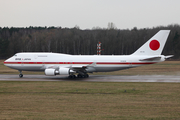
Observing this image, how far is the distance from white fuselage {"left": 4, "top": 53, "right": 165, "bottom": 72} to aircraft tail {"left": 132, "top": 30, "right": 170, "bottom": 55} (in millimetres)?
1154

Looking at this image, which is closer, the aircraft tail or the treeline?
the aircraft tail

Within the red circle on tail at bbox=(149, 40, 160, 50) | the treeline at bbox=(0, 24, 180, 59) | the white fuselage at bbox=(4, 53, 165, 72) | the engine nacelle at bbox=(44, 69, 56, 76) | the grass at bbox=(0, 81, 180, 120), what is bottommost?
the grass at bbox=(0, 81, 180, 120)

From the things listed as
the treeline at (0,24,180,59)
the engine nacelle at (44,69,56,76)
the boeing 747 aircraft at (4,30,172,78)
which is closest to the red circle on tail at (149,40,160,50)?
the boeing 747 aircraft at (4,30,172,78)

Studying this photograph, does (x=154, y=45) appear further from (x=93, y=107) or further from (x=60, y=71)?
(x=93, y=107)

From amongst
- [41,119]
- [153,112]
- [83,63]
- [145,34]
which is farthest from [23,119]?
[145,34]

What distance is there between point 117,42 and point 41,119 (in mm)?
90397

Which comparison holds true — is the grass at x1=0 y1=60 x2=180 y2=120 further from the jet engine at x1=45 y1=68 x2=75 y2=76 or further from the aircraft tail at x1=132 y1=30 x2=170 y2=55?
the aircraft tail at x1=132 y1=30 x2=170 y2=55

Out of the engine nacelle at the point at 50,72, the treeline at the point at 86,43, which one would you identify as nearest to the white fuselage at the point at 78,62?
the engine nacelle at the point at 50,72

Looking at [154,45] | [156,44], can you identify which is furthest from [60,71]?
[156,44]

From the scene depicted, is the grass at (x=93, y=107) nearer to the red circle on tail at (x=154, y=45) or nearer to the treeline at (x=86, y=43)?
the red circle on tail at (x=154, y=45)

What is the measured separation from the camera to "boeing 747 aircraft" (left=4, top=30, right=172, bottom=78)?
3126 centimetres

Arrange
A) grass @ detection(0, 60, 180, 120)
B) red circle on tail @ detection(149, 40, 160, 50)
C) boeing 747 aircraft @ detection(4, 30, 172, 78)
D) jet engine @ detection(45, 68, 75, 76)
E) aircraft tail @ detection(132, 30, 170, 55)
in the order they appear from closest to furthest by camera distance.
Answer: grass @ detection(0, 60, 180, 120), jet engine @ detection(45, 68, 75, 76), boeing 747 aircraft @ detection(4, 30, 172, 78), aircraft tail @ detection(132, 30, 170, 55), red circle on tail @ detection(149, 40, 160, 50)

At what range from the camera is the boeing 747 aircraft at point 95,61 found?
1231 inches

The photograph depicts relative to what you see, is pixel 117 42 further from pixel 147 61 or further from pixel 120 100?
pixel 120 100
